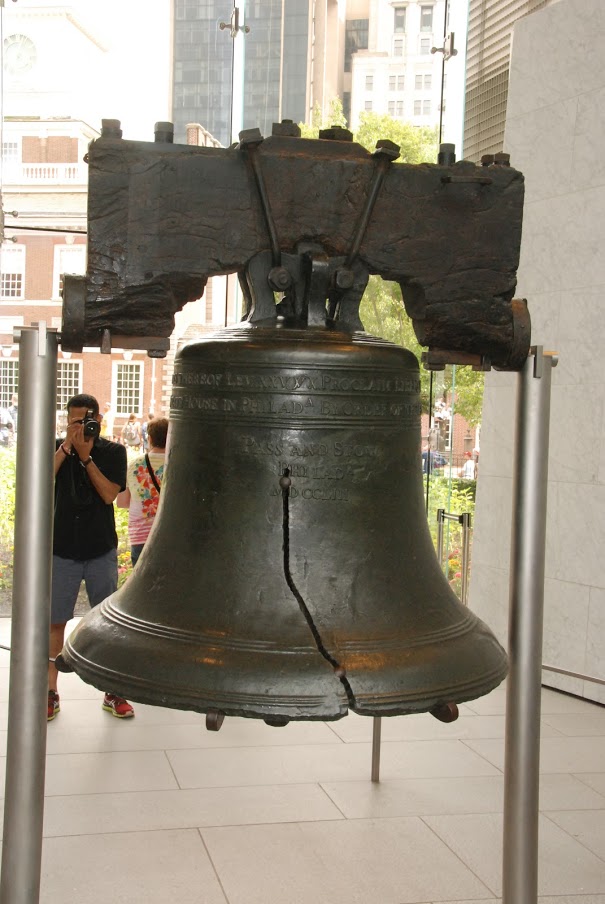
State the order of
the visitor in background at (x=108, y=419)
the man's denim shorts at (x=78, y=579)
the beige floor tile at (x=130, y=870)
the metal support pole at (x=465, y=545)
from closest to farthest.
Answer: the beige floor tile at (x=130, y=870), the man's denim shorts at (x=78, y=579), the metal support pole at (x=465, y=545), the visitor in background at (x=108, y=419)

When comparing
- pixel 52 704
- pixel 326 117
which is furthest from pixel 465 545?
pixel 326 117

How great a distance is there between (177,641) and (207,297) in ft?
22.4

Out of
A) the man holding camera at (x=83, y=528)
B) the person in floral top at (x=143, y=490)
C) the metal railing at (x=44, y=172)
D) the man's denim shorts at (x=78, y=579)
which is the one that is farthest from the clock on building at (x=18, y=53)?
the man's denim shorts at (x=78, y=579)

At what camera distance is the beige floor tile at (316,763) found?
468 centimetres

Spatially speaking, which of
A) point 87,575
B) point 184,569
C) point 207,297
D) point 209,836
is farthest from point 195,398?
point 207,297

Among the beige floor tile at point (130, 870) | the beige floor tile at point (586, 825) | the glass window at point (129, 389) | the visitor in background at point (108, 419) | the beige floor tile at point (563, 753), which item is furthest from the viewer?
the visitor in background at point (108, 419)

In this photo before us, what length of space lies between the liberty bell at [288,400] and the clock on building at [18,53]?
21.6 feet

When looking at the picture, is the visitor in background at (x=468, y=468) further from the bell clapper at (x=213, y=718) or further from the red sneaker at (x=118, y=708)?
the bell clapper at (x=213, y=718)

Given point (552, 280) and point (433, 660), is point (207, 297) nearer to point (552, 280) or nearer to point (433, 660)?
point (552, 280)

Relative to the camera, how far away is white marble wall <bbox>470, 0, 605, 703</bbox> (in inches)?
240

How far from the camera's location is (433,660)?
6.57ft

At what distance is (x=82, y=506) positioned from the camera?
5.25 meters

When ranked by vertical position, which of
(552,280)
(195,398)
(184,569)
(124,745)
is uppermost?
(552,280)

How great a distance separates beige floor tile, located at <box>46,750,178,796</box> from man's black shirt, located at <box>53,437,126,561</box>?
103cm
